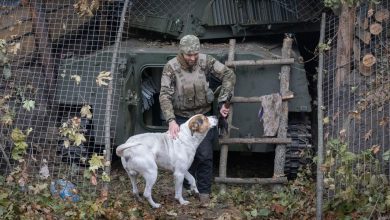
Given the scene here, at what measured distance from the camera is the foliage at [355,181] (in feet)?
24.4

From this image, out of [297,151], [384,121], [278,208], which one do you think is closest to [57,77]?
[297,151]

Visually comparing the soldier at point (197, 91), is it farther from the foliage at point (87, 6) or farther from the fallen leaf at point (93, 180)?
the foliage at point (87, 6)

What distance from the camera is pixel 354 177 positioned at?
765 centimetres

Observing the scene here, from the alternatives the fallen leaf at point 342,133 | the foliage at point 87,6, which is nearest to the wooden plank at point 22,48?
the foliage at point 87,6

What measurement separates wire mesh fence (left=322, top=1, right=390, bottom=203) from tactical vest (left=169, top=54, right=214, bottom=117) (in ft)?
4.89

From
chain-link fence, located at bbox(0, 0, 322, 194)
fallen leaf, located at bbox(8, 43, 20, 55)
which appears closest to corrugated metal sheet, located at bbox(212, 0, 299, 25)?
chain-link fence, located at bbox(0, 0, 322, 194)

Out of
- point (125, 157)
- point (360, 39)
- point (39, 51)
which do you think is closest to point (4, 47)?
point (39, 51)

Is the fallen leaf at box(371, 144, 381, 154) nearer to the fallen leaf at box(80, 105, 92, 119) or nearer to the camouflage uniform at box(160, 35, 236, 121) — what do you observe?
the camouflage uniform at box(160, 35, 236, 121)

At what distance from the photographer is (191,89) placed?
28.9ft

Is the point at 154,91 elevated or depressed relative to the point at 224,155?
elevated

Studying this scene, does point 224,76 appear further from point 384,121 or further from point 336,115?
point 384,121

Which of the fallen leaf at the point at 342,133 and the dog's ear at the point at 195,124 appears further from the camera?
the dog's ear at the point at 195,124

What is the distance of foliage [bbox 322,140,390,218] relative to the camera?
745 cm

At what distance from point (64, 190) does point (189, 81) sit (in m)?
1.96
